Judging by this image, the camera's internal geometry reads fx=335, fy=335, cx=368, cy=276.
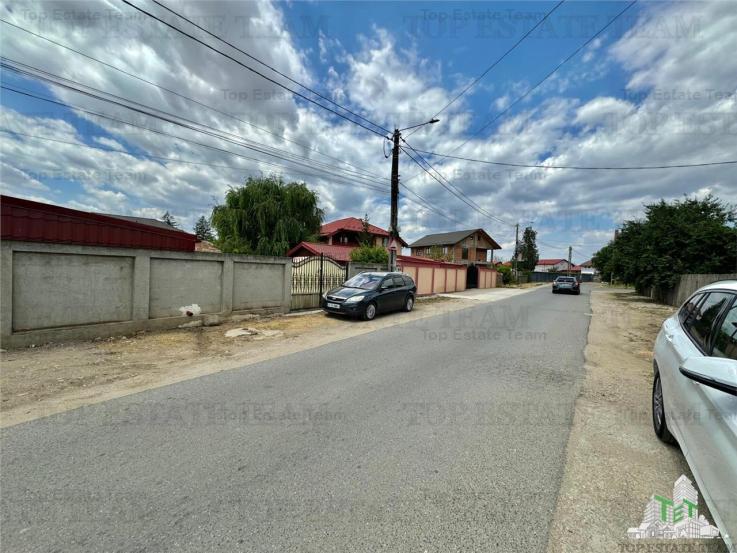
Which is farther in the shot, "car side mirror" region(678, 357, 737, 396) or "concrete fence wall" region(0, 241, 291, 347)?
"concrete fence wall" region(0, 241, 291, 347)

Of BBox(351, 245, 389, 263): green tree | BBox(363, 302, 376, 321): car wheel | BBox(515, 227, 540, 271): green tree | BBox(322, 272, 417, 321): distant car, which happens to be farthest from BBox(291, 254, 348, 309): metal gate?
BBox(515, 227, 540, 271): green tree

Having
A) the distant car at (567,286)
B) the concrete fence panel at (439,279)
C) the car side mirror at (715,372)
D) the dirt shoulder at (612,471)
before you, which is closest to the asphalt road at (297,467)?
the dirt shoulder at (612,471)

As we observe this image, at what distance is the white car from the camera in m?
1.77

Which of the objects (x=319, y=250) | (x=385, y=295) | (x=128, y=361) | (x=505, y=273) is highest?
(x=319, y=250)

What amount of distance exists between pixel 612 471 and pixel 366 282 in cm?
927

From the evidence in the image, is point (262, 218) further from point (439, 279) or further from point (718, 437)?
point (718, 437)

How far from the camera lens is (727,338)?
241cm

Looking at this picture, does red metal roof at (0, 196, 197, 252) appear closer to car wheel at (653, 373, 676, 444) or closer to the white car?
the white car

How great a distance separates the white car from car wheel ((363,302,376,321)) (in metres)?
7.72

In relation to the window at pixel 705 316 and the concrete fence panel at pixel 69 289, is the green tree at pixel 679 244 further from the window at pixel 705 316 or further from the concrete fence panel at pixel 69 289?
the concrete fence panel at pixel 69 289

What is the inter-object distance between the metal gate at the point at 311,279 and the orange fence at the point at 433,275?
5.44 metres

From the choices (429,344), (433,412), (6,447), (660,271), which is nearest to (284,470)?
(433,412)

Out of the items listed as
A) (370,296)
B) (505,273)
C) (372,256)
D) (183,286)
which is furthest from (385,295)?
(505,273)

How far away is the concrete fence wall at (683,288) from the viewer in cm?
1560
